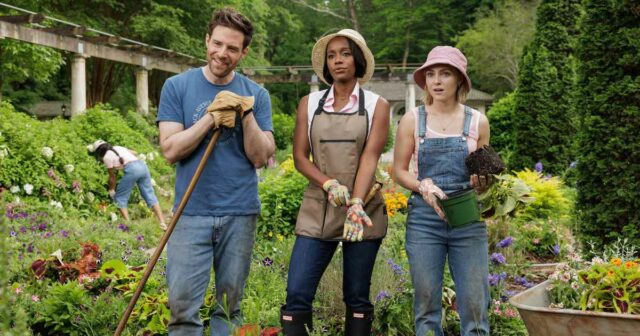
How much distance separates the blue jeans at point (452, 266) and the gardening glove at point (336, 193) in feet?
1.33

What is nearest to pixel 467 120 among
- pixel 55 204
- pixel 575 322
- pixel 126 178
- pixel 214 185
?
pixel 575 322

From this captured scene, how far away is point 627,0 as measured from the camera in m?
5.66

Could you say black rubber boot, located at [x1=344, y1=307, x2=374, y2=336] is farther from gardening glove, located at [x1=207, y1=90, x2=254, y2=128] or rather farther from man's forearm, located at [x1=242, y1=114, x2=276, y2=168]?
gardening glove, located at [x1=207, y1=90, x2=254, y2=128]

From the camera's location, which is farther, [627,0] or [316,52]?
[627,0]

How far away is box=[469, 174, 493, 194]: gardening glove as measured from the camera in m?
3.34

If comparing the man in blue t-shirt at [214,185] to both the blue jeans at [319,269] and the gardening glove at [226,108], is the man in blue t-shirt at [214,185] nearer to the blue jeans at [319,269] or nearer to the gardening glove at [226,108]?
the gardening glove at [226,108]

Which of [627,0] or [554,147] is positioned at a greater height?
[627,0]

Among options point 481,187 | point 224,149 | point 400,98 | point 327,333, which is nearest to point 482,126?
point 481,187

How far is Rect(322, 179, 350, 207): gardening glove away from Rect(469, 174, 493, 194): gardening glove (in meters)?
0.60

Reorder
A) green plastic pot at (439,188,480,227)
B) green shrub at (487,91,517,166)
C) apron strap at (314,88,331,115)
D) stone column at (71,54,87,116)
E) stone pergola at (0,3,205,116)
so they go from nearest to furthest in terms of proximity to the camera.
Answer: green plastic pot at (439,188,480,227)
apron strap at (314,88,331,115)
stone pergola at (0,3,205,116)
stone column at (71,54,87,116)
green shrub at (487,91,517,166)

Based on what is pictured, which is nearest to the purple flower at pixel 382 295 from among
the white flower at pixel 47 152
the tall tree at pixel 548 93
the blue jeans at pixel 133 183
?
the blue jeans at pixel 133 183

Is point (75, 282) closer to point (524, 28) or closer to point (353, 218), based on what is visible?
point (353, 218)

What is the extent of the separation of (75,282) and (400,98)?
39056 millimetres

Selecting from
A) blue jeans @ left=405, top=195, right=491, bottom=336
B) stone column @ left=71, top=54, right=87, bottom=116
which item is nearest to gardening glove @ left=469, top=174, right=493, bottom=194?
blue jeans @ left=405, top=195, right=491, bottom=336
